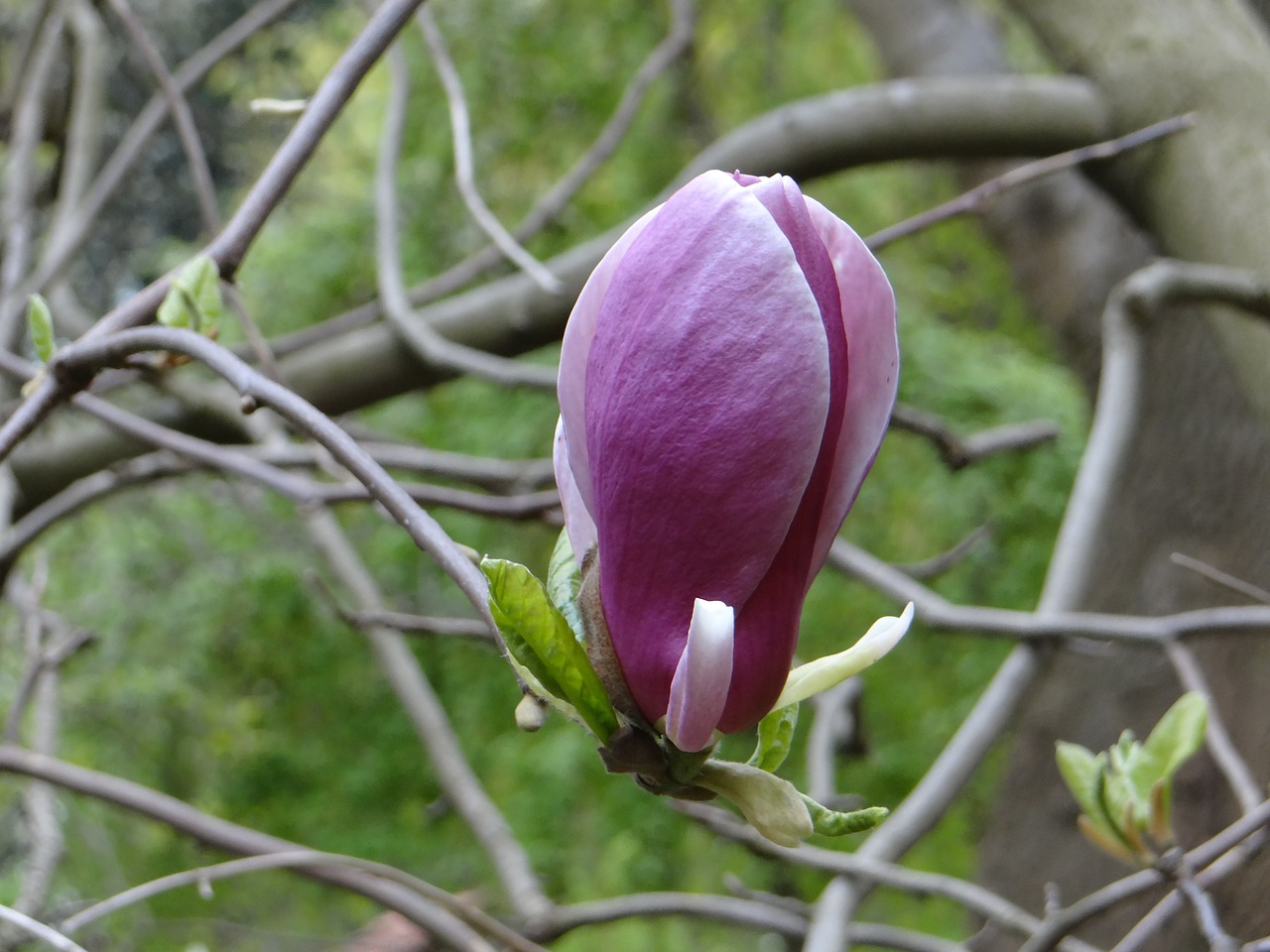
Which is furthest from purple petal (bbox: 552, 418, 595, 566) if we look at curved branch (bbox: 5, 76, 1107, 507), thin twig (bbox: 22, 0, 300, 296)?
curved branch (bbox: 5, 76, 1107, 507)

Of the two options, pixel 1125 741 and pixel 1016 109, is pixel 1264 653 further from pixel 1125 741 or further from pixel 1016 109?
pixel 1125 741

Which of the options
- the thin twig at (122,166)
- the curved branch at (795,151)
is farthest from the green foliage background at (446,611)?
the thin twig at (122,166)

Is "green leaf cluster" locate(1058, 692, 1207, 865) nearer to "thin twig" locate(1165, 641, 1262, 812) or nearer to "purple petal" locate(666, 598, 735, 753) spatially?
"thin twig" locate(1165, 641, 1262, 812)

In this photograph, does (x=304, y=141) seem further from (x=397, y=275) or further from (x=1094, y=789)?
(x=397, y=275)

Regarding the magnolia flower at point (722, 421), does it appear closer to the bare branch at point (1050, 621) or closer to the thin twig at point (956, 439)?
the bare branch at point (1050, 621)

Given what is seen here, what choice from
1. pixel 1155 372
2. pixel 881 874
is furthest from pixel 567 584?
pixel 1155 372

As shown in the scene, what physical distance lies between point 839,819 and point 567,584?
0.09 m

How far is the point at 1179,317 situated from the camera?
6.57 feet

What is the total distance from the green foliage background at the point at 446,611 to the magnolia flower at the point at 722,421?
1.81 metres

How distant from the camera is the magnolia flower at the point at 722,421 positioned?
272 millimetres

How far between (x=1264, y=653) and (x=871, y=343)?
4.72 ft

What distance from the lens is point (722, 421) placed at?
0.28 m

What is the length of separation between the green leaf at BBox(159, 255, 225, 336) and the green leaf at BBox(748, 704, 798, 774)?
25 cm

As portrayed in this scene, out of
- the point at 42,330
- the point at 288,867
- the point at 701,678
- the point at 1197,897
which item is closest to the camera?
the point at 701,678
